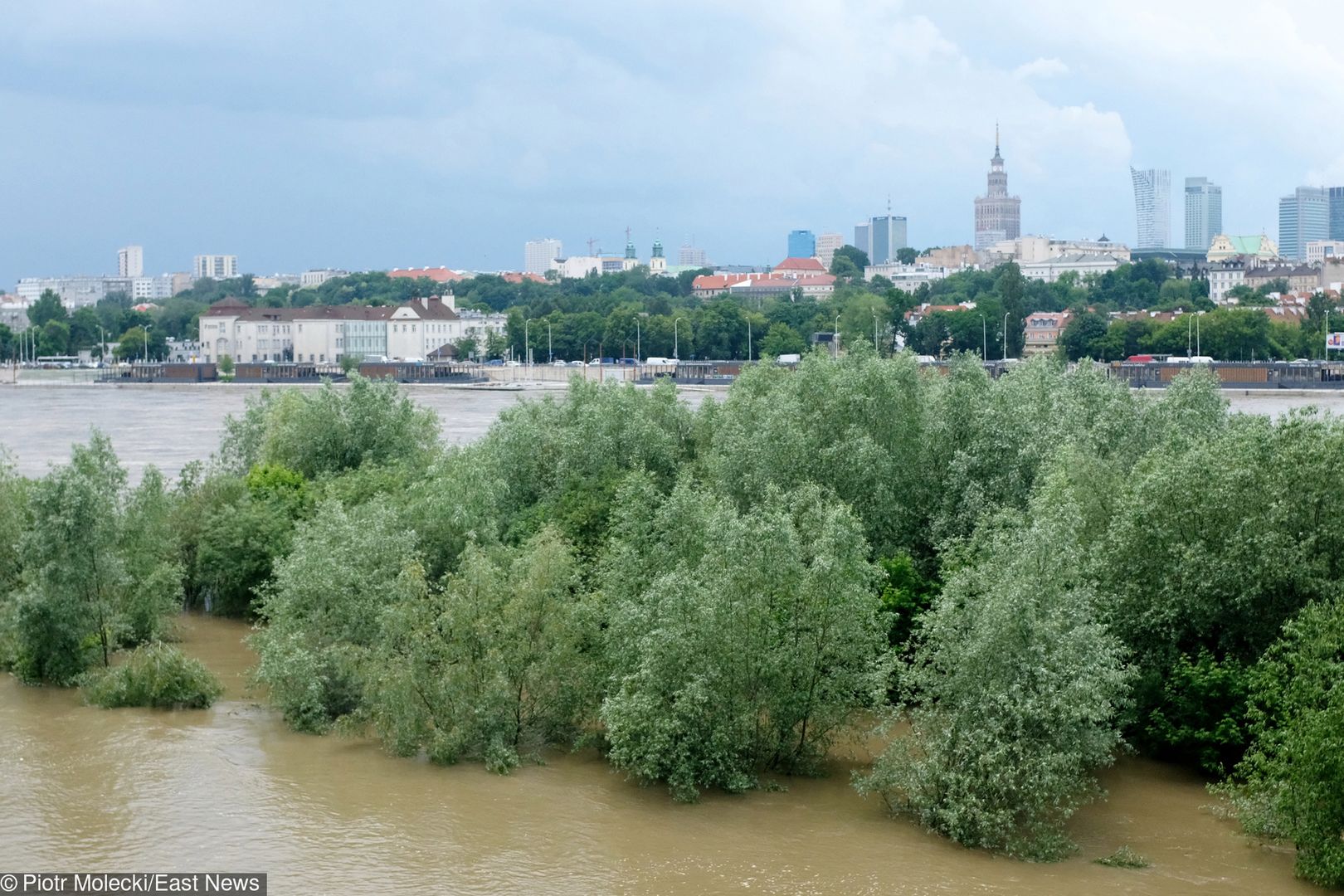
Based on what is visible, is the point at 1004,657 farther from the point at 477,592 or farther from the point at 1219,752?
the point at 477,592

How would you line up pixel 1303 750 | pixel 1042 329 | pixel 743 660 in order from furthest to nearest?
1. pixel 1042 329
2. pixel 743 660
3. pixel 1303 750

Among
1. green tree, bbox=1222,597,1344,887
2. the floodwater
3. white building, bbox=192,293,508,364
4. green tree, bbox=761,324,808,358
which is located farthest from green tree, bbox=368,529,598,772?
white building, bbox=192,293,508,364

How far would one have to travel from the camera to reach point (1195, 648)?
60.8ft

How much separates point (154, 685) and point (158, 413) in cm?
6215

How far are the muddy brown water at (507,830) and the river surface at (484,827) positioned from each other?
3 centimetres

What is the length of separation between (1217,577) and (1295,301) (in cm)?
12084

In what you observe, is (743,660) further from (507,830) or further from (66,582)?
(66,582)

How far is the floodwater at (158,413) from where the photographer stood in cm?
5166

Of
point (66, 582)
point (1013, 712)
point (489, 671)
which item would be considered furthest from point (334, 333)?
point (1013, 712)

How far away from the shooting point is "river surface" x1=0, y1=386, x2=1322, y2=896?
50.9 feet

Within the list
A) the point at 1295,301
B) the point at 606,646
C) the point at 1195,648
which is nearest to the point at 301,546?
the point at 606,646

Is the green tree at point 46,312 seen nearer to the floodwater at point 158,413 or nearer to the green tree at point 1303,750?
the floodwater at point 158,413

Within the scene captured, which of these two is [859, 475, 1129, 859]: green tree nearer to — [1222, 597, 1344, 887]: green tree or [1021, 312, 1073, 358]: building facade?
[1222, 597, 1344, 887]: green tree

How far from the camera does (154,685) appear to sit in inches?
827
